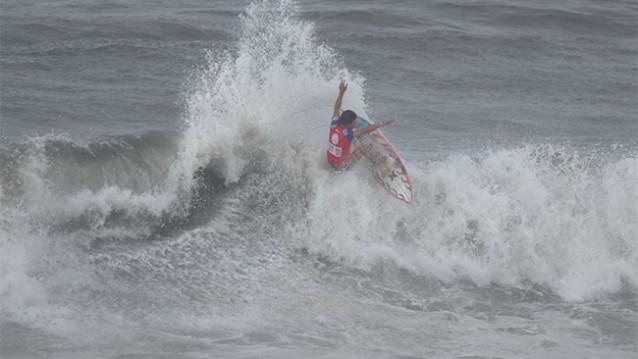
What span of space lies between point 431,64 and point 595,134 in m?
4.38

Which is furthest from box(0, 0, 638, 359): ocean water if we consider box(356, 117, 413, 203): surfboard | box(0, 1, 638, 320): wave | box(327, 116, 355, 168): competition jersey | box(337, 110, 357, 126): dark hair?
box(337, 110, 357, 126): dark hair

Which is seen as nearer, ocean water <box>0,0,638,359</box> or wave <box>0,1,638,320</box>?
ocean water <box>0,0,638,359</box>

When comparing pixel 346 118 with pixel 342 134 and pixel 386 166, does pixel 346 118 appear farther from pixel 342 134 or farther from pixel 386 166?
pixel 386 166

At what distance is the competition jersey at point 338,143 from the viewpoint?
11.4m

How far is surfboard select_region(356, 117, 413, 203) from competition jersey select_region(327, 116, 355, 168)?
29 cm

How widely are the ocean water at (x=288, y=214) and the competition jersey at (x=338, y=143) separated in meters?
0.26

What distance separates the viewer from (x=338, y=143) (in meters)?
11.6

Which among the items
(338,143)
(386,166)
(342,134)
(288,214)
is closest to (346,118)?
(342,134)

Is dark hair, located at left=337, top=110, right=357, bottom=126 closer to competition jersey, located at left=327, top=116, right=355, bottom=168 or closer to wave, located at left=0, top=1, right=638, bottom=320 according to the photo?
competition jersey, located at left=327, top=116, right=355, bottom=168

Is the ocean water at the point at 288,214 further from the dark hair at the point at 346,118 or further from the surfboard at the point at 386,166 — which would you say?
the dark hair at the point at 346,118

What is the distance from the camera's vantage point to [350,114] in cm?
1138

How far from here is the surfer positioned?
11.4 meters

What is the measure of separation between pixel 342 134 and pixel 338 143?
0.56 feet

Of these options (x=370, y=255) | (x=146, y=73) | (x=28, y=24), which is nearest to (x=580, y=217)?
(x=370, y=255)
